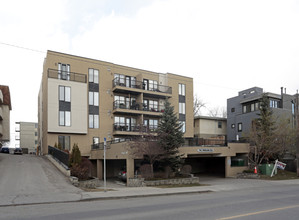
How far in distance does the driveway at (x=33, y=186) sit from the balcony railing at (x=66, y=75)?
1272 centimetres

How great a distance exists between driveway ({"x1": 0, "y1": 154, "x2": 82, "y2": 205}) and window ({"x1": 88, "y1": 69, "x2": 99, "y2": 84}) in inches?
578

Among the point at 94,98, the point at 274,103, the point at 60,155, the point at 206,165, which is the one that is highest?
the point at 94,98

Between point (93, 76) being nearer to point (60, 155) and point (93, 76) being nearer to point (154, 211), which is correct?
point (60, 155)

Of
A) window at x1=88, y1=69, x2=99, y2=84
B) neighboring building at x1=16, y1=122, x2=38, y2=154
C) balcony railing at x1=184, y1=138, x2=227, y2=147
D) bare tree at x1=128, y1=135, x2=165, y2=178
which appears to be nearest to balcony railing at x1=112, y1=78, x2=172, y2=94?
window at x1=88, y1=69, x2=99, y2=84

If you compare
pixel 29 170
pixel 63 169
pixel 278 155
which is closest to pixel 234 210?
pixel 63 169

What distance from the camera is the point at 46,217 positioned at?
28.8 ft

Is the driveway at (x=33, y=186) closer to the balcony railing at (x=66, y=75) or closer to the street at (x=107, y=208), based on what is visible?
the street at (x=107, y=208)

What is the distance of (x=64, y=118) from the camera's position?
105 feet

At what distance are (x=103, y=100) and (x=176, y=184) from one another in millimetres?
17164

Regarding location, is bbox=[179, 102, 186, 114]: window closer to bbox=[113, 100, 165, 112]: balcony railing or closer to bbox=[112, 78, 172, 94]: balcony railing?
bbox=[112, 78, 172, 94]: balcony railing

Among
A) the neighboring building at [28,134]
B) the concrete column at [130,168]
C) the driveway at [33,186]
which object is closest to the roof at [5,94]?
the driveway at [33,186]

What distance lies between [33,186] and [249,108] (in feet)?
117

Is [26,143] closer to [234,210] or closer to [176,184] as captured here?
[176,184]

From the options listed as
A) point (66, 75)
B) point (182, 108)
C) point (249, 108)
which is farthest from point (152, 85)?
point (249, 108)
